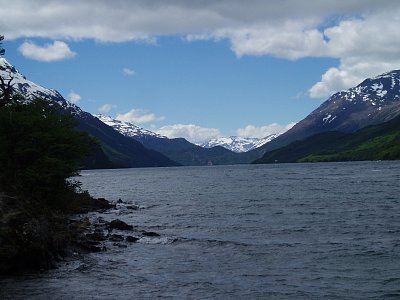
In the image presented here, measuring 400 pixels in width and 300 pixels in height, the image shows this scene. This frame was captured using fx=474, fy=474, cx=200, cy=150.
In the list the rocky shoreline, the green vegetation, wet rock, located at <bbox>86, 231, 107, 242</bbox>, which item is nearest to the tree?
the green vegetation

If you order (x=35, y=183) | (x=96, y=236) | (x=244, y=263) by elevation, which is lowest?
(x=244, y=263)

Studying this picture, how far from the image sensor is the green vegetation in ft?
104

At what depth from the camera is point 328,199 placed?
84.9 m

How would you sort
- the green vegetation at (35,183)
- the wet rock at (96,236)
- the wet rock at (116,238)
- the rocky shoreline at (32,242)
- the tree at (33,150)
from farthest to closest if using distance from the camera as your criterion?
the tree at (33,150) → the wet rock at (116,238) → the wet rock at (96,236) → the green vegetation at (35,183) → the rocky shoreline at (32,242)

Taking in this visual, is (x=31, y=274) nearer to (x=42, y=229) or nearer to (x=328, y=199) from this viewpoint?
(x=42, y=229)

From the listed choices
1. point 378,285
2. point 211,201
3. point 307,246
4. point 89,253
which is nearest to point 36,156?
point 89,253

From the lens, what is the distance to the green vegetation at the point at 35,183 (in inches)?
1243

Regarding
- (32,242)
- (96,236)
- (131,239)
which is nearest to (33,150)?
(96,236)

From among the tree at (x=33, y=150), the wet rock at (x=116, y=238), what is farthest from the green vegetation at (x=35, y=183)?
the wet rock at (x=116, y=238)

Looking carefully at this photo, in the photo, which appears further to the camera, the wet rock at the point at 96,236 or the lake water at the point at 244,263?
the wet rock at the point at 96,236

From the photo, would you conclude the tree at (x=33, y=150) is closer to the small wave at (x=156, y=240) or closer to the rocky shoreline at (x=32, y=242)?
the rocky shoreline at (x=32, y=242)

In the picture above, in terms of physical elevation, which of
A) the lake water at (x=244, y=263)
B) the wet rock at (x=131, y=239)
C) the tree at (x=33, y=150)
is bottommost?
the lake water at (x=244, y=263)

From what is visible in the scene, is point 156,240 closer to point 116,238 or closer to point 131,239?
point 131,239

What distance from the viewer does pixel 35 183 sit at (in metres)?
49.7
